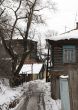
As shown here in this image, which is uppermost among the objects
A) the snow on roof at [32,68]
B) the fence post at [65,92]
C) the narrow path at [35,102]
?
the fence post at [65,92]

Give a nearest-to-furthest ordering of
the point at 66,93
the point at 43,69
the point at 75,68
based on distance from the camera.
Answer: the point at 75,68 → the point at 66,93 → the point at 43,69

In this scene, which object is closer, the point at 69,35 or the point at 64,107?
the point at 64,107

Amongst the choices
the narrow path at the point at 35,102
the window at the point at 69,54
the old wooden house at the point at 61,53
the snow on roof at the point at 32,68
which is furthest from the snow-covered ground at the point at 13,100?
the snow on roof at the point at 32,68

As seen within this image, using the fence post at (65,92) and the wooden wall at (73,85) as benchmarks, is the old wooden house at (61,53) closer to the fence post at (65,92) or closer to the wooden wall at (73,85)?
the fence post at (65,92)

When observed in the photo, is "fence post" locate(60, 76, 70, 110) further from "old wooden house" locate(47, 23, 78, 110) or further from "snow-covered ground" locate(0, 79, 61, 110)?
"old wooden house" locate(47, 23, 78, 110)

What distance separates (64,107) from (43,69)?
256ft

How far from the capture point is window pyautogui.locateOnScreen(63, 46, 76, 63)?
27.1 m

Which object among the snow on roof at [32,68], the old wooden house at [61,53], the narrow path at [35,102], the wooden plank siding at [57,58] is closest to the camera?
the narrow path at [35,102]

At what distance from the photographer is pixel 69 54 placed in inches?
1078

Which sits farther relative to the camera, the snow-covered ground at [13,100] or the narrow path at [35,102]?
the narrow path at [35,102]

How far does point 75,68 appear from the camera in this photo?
4.86 metres

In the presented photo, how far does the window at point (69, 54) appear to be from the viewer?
2715 centimetres

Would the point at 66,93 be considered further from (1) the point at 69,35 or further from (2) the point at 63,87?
(1) the point at 69,35

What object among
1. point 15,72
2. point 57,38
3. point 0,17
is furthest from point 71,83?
point 15,72
